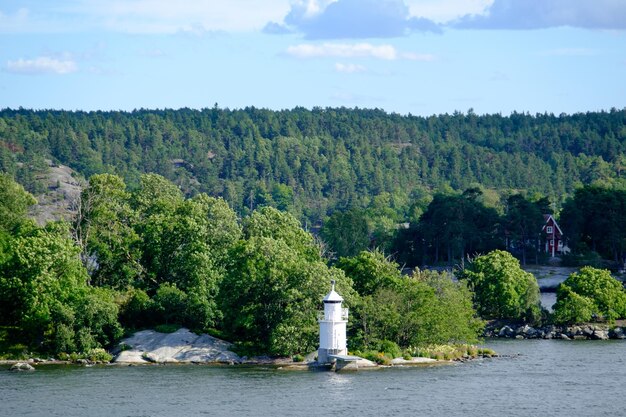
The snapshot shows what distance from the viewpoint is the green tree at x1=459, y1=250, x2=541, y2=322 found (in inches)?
4043

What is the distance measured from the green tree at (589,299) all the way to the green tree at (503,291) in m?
2.36

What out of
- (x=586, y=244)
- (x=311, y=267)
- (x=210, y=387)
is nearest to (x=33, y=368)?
(x=210, y=387)

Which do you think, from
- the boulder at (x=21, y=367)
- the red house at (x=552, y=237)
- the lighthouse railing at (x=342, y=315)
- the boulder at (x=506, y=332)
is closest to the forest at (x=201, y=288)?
the lighthouse railing at (x=342, y=315)

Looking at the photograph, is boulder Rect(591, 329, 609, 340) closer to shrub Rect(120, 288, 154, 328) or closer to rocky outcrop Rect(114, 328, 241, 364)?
rocky outcrop Rect(114, 328, 241, 364)

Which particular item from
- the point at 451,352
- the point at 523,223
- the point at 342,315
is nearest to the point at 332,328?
the point at 342,315

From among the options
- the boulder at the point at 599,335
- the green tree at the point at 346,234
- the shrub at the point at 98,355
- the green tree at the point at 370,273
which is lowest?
the shrub at the point at 98,355

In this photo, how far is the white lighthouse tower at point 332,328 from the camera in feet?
248

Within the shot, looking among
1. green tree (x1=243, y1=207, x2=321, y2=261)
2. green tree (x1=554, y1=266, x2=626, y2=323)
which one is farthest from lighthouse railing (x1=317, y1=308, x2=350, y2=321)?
green tree (x1=554, y1=266, x2=626, y2=323)

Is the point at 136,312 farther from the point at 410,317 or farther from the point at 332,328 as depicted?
the point at 410,317

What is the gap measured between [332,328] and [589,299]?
107 feet

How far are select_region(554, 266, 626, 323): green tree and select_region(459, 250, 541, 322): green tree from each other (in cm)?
236

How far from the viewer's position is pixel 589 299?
100 m

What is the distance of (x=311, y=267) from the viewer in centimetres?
8056

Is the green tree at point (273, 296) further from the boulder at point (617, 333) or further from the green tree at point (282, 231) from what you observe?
the boulder at point (617, 333)
